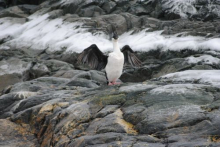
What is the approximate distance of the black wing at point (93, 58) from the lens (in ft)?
32.8

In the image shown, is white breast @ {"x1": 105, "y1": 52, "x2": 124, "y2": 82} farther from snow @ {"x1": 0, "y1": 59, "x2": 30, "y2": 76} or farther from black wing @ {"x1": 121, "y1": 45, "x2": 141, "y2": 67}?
snow @ {"x1": 0, "y1": 59, "x2": 30, "y2": 76}

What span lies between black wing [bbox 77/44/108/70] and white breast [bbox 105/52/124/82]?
1.10 feet

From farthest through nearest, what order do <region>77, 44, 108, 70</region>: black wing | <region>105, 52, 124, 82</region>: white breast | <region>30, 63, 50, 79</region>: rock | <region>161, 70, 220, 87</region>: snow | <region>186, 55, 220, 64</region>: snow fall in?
<region>30, 63, 50, 79</region>: rock < <region>186, 55, 220, 64</region>: snow < <region>77, 44, 108, 70</region>: black wing < <region>105, 52, 124, 82</region>: white breast < <region>161, 70, 220, 87</region>: snow

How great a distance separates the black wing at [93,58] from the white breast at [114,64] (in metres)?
0.34

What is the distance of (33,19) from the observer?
78.7ft

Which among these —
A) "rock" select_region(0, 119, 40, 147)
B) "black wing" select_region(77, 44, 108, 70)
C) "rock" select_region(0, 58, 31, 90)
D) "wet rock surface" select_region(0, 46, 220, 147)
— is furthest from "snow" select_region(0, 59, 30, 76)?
"rock" select_region(0, 119, 40, 147)

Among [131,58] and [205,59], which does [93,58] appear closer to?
[131,58]

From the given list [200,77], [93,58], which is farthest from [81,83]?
[200,77]

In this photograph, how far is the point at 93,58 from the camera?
10.2m

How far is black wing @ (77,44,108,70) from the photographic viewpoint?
10008 mm

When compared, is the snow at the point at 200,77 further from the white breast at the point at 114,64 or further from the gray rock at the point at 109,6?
the gray rock at the point at 109,6

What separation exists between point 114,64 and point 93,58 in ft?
2.53

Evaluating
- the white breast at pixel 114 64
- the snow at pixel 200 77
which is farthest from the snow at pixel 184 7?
the snow at pixel 200 77

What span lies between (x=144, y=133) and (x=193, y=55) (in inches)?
358
